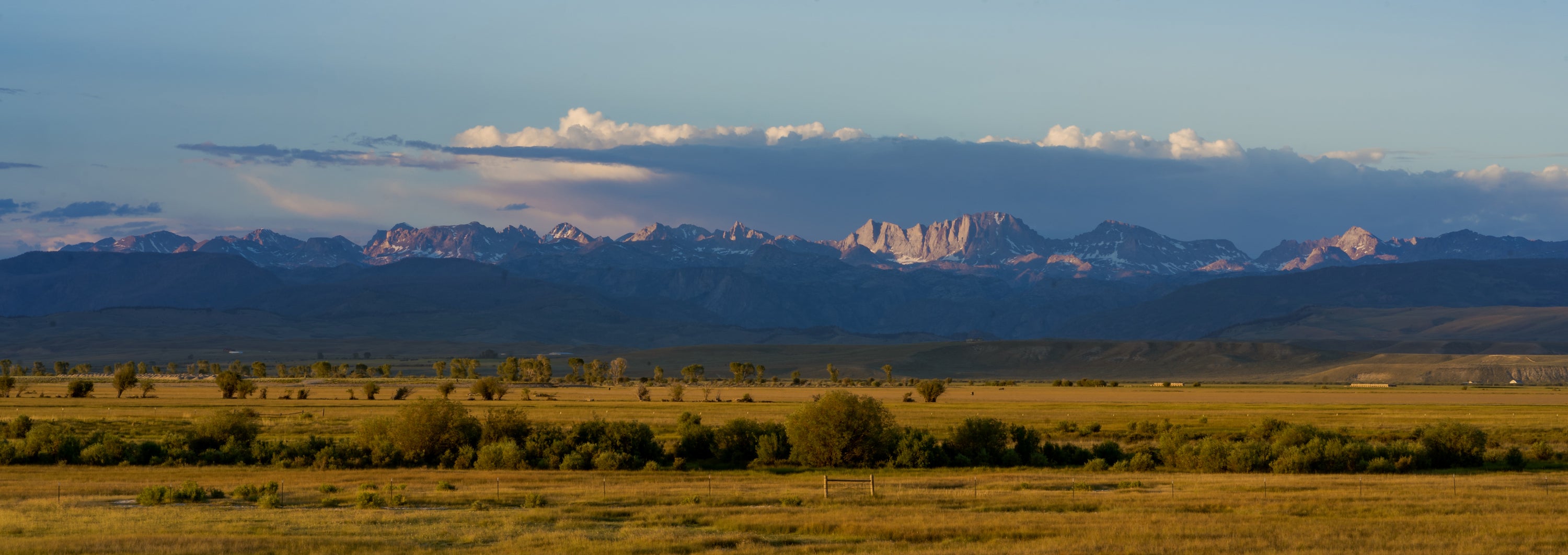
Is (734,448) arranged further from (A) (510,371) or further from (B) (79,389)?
(A) (510,371)

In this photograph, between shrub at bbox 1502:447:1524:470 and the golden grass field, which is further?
shrub at bbox 1502:447:1524:470

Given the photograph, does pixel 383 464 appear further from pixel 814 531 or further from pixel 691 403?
pixel 691 403

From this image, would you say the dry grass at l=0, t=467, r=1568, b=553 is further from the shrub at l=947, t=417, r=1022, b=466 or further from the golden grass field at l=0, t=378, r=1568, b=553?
the shrub at l=947, t=417, r=1022, b=466

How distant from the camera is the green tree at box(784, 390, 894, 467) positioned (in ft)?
150

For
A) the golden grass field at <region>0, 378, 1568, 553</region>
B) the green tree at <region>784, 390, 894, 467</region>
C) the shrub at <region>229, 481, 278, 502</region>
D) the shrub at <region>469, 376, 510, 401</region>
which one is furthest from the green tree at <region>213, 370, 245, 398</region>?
the shrub at <region>229, 481, 278, 502</region>

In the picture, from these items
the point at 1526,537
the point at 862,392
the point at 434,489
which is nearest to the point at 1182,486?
the point at 1526,537

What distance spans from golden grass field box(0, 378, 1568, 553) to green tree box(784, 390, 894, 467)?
1714mm

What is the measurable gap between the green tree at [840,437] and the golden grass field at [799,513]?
5.62ft

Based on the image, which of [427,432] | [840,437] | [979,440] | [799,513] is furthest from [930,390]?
[799,513]

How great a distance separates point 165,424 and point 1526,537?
5879 centimetres

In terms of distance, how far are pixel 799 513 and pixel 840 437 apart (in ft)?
53.4

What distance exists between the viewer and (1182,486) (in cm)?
3662

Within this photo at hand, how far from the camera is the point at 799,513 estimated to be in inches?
1163

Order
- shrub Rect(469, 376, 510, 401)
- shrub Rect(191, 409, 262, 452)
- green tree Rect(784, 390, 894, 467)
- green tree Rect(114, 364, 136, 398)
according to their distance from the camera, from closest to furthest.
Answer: green tree Rect(784, 390, 894, 467), shrub Rect(191, 409, 262, 452), shrub Rect(469, 376, 510, 401), green tree Rect(114, 364, 136, 398)
